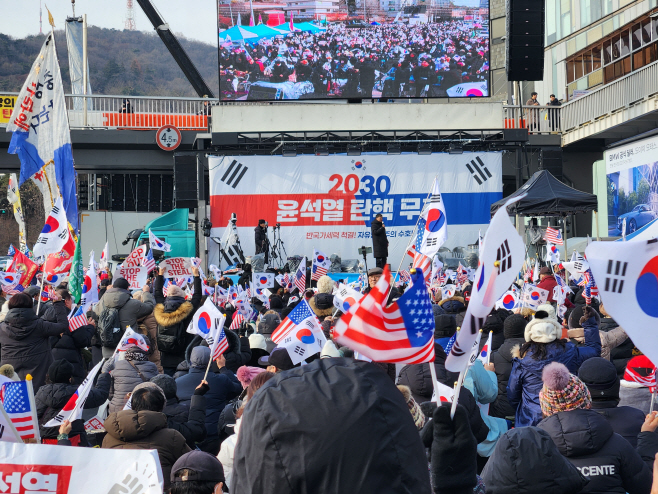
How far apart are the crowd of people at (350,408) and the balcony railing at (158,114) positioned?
18.1 m

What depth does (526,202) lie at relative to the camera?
13.5 meters

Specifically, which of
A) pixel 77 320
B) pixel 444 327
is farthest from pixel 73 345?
pixel 444 327

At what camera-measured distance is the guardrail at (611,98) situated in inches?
784

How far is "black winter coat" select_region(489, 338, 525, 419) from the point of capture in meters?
5.64

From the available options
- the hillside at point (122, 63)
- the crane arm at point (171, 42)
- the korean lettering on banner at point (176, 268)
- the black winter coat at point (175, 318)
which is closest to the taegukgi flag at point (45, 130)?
the black winter coat at point (175, 318)

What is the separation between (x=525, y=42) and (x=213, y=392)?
730 inches

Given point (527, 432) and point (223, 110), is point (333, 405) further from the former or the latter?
point (223, 110)

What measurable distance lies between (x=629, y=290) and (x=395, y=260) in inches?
757

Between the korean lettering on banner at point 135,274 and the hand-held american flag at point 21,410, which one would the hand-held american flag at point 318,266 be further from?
the hand-held american flag at point 21,410

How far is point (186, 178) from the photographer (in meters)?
22.4

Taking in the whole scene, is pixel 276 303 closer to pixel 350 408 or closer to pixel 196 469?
pixel 196 469

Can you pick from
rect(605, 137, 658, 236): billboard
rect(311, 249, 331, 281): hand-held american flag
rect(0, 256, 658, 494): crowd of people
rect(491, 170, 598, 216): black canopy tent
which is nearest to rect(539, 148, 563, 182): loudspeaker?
rect(605, 137, 658, 236): billboard

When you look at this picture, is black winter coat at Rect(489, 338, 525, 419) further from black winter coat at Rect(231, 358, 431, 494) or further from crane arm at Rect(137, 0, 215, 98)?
crane arm at Rect(137, 0, 215, 98)

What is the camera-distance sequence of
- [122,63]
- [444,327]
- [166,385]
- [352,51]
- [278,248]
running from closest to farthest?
1. [166,385]
2. [444,327]
3. [278,248]
4. [352,51]
5. [122,63]
